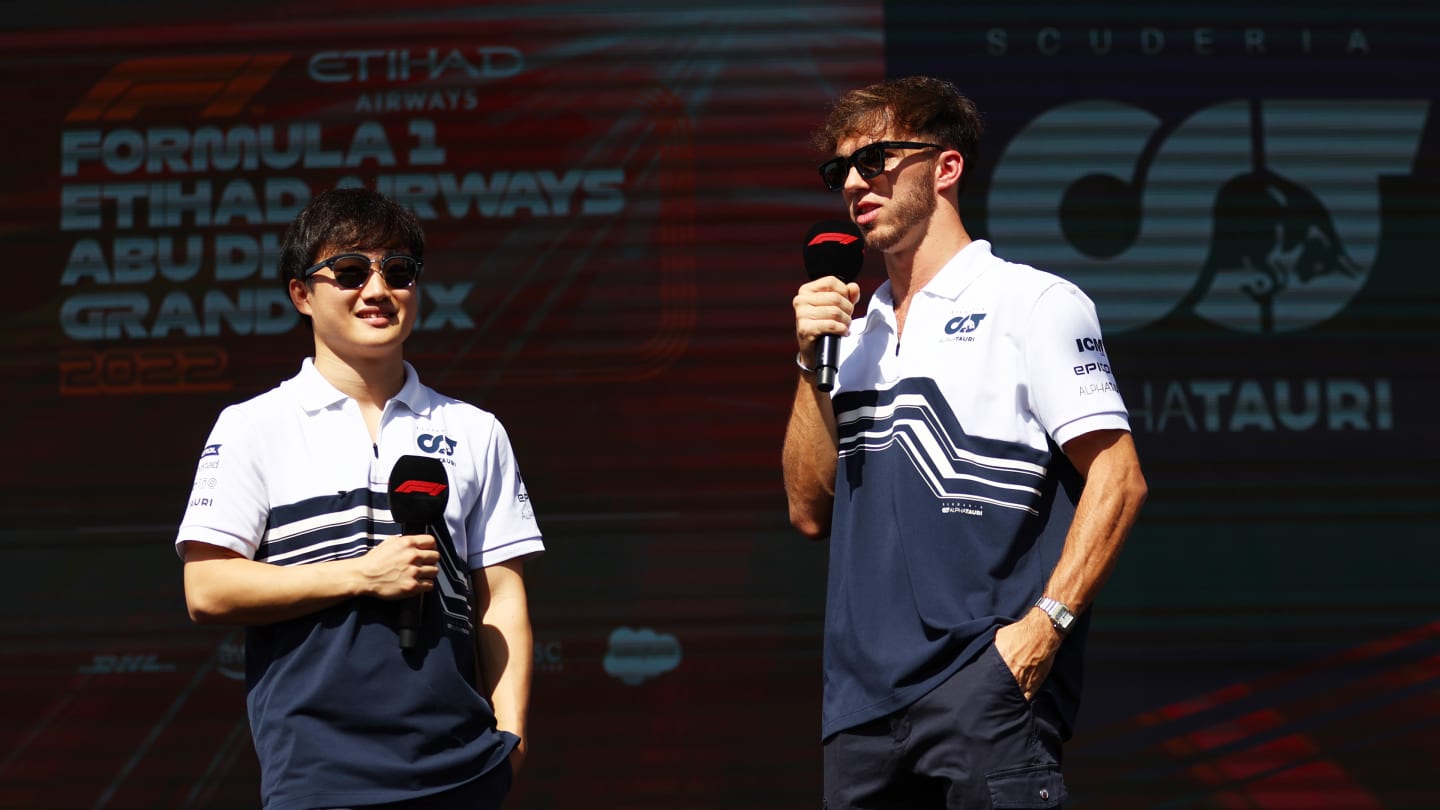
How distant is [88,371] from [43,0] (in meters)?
1.54

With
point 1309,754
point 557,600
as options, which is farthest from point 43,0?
point 1309,754

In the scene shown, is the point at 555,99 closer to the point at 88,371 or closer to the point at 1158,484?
the point at 88,371

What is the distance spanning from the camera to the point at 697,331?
5.51m

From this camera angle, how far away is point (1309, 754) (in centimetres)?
528

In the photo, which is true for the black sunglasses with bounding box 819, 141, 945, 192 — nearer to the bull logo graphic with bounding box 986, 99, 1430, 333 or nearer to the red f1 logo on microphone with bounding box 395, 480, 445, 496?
the red f1 logo on microphone with bounding box 395, 480, 445, 496

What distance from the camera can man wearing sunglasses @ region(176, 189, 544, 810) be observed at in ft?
8.77

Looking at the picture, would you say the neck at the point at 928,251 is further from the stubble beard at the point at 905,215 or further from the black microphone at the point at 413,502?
the black microphone at the point at 413,502

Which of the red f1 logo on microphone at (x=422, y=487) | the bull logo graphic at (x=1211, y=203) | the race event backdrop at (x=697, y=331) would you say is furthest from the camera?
the bull logo graphic at (x=1211, y=203)

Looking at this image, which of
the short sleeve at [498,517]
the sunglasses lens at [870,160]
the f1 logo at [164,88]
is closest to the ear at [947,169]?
the sunglasses lens at [870,160]

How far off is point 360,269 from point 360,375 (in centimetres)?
23

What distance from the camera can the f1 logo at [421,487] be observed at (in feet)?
8.99

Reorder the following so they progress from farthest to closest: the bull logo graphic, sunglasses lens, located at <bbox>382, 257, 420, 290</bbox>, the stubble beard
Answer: the bull logo graphic < the stubble beard < sunglasses lens, located at <bbox>382, 257, 420, 290</bbox>

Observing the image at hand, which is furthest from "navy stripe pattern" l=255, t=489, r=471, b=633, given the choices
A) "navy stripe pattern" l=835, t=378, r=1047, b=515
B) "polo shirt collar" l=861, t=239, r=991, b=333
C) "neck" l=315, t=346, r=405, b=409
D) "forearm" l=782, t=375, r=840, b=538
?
"polo shirt collar" l=861, t=239, r=991, b=333

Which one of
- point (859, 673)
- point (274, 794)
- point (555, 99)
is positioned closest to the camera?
point (274, 794)
